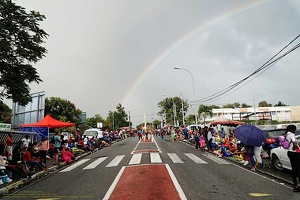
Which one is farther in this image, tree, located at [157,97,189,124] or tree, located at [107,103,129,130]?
tree, located at [157,97,189,124]

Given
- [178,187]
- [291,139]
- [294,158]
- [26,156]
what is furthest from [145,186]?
[26,156]

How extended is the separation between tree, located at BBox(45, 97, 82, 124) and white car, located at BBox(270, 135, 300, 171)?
44674 mm

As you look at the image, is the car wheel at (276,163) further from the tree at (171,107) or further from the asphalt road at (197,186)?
the tree at (171,107)

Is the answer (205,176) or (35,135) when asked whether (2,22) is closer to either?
(205,176)

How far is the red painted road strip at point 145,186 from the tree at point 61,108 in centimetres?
4310

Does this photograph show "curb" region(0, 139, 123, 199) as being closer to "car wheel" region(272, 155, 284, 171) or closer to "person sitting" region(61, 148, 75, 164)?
"person sitting" region(61, 148, 75, 164)

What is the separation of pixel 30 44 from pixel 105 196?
8058mm

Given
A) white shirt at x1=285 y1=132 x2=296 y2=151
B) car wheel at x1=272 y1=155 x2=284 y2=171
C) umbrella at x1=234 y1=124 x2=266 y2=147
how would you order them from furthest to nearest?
umbrella at x1=234 y1=124 x2=266 y2=147 < car wheel at x1=272 y1=155 x2=284 y2=171 < white shirt at x1=285 y1=132 x2=296 y2=151

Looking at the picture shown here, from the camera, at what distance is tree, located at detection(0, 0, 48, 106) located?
10320mm

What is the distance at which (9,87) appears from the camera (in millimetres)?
10859

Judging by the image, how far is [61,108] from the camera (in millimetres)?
50594

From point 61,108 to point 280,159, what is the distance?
46961mm

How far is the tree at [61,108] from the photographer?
49.8 m

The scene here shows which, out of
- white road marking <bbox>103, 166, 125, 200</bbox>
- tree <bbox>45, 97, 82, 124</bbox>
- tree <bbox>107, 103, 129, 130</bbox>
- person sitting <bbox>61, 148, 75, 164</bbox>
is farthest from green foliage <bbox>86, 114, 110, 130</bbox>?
white road marking <bbox>103, 166, 125, 200</bbox>
